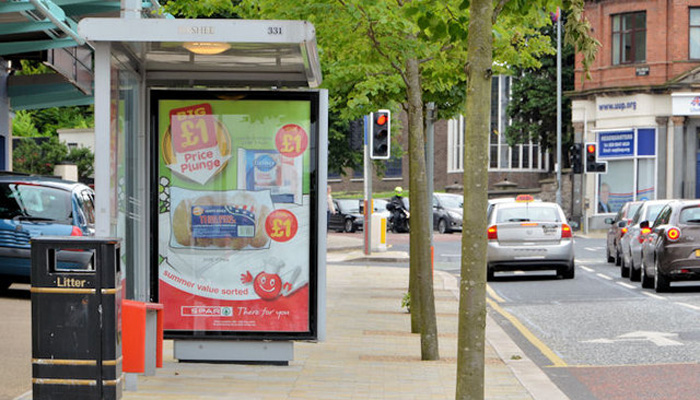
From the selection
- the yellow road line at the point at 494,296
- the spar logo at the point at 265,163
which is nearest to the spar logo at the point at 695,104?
the yellow road line at the point at 494,296

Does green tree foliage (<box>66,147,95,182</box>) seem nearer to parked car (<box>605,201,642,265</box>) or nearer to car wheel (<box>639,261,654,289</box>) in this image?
parked car (<box>605,201,642,265</box>)

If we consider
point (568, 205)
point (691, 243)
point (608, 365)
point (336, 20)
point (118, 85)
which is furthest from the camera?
point (568, 205)

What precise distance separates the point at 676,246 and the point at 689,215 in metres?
0.74

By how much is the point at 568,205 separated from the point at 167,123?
1883 inches

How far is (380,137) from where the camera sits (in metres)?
23.3

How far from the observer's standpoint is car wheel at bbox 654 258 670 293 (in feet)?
65.5

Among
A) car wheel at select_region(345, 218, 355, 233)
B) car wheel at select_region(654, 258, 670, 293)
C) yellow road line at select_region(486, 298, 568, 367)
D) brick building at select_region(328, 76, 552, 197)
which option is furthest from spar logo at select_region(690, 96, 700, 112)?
yellow road line at select_region(486, 298, 568, 367)

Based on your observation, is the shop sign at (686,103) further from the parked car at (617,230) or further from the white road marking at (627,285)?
the white road marking at (627,285)

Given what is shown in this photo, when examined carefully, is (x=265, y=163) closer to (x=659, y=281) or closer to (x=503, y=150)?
(x=659, y=281)

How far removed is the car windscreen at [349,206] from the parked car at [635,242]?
24.5 m

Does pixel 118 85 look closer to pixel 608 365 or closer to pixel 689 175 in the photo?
pixel 608 365

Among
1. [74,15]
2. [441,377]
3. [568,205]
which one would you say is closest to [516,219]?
[74,15]

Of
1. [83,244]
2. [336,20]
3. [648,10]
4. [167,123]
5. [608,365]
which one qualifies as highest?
[648,10]

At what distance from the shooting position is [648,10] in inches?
1976
